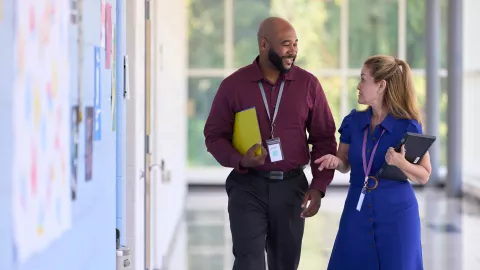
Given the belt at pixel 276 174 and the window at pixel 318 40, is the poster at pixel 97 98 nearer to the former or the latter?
the belt at pixel 276 174

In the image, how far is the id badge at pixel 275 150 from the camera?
4.18 metres

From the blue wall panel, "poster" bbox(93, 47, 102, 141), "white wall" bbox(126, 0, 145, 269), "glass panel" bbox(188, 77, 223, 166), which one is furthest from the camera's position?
"glass panel" bbox(188, 77, 223, 166)

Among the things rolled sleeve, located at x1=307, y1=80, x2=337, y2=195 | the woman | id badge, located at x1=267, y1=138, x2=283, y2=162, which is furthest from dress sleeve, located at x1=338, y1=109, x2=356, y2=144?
id badge, located at x1=267, y1=138, x2=283, y2=162

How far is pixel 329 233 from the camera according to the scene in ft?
28.9

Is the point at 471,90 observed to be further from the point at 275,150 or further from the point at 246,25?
the point at 275,150

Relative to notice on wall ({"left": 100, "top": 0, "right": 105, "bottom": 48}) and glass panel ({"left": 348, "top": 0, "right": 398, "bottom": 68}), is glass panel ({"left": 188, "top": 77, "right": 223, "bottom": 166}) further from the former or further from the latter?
notice on wall ({"left": 100, "top": 0, "right": 105, "bottom": 48})

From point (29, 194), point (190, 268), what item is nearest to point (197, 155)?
point (190, 268)

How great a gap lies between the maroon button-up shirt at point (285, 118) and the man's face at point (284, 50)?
0.08 m

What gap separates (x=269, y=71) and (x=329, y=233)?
4.70 meters

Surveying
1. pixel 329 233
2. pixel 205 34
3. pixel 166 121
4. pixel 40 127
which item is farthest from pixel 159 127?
pixel 205 34

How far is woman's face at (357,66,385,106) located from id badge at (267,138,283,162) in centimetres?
44

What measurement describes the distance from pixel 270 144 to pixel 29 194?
82.6 inches

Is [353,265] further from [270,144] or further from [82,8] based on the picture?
[82,8]

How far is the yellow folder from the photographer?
4.29 m
